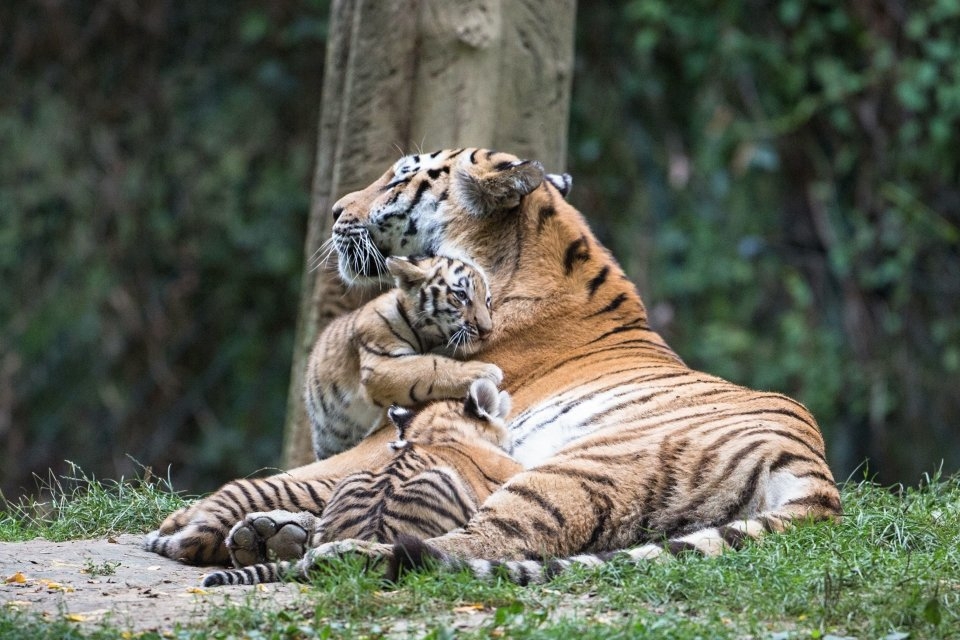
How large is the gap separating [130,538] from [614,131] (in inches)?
239

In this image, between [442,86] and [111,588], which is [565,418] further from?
[442,86]

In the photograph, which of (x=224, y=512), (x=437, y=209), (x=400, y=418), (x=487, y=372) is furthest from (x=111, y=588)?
(x=437, y=209)

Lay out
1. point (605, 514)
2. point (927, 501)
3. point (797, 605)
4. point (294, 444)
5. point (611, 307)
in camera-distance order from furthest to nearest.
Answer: point (294, 444) → point (611, 307) → point (927, 501) → point (605, 514) → point (797, 605)

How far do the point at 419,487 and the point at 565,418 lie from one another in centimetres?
83

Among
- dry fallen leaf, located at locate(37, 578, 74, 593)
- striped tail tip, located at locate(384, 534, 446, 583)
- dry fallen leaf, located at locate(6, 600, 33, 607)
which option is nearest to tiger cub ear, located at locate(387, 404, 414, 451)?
striped tail tip, located at locate(384, 534, 446, 583)

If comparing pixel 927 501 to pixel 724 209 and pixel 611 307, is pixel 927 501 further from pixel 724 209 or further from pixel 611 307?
pixel 724 209

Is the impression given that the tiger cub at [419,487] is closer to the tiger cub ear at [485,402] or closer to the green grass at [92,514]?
the tiger cub ear at [485,402]

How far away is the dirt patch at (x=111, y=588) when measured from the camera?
10.5 ft

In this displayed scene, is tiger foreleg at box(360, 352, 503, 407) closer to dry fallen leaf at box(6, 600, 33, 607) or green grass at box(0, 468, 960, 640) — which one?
green grass at box(0, 468, 960, 640)

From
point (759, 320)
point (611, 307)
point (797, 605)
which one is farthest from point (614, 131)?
point (797, 605)

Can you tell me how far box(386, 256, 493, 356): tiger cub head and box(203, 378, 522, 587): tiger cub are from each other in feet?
1.48

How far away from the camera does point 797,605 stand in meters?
3.14

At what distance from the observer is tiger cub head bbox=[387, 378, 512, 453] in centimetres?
427

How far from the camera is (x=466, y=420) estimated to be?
14.2 ft
